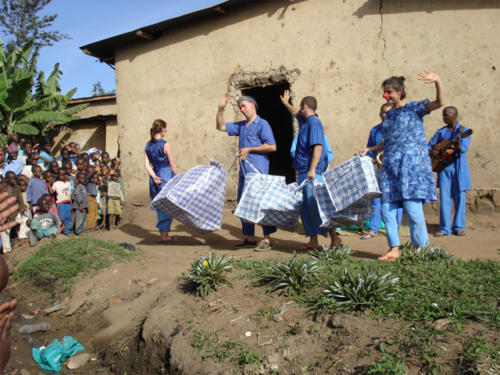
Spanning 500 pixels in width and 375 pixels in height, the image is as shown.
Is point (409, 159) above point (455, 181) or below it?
above

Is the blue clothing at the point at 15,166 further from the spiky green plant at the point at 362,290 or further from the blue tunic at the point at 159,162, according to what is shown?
the spiky green plant at the point at 362,290

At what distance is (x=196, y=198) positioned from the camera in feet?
16.7

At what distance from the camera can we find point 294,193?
190 inches

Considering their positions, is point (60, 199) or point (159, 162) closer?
point (159, 162)

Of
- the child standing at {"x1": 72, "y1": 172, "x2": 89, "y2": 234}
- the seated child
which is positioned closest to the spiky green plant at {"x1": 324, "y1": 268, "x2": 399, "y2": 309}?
the seated child

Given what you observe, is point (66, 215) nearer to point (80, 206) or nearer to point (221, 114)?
point (80, 206)

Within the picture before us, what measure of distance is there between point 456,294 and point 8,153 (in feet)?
30.8

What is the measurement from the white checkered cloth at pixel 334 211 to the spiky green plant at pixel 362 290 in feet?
4.27

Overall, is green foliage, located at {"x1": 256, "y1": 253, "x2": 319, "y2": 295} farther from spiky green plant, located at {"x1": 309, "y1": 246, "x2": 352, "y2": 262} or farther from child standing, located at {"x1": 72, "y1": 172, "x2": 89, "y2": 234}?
child standing, located at {"x1": 72, "y1": 172, "x2": 89, "y2": 234}

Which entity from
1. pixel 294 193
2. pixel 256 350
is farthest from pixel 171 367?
pixel 294 193

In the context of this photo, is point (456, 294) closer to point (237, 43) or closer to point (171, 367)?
point (171, 367)

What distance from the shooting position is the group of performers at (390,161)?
162 inches

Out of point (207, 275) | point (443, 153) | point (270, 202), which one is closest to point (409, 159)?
point (270, 202)

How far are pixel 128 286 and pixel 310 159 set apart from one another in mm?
2395
